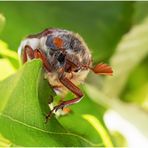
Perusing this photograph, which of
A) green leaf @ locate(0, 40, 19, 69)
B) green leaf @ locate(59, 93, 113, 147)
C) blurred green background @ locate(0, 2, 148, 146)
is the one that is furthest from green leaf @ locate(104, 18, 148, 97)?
green leaf @ locate(0, 40, 19, 69)

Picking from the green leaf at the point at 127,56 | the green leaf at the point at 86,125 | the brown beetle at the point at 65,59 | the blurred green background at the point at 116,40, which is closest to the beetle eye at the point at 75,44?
the brown beetle at the point at 65,59

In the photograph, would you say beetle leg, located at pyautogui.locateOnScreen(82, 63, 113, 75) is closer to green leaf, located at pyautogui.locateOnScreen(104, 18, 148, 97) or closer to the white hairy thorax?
→ the white hairy thorax

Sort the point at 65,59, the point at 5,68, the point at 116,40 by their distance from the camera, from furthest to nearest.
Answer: the point at 116,40 → the point at 5,68 → the point at 65,59

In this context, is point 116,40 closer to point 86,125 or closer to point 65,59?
point 86,125

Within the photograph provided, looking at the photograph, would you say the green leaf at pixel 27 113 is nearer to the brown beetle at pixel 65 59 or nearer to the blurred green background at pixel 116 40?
the brown beetle at pixel 65 59

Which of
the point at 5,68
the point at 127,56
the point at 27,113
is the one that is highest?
the point at 127,56

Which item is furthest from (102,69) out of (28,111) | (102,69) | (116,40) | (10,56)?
(116,40)

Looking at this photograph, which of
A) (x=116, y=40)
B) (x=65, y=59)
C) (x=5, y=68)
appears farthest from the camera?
(x=116, y=40)
